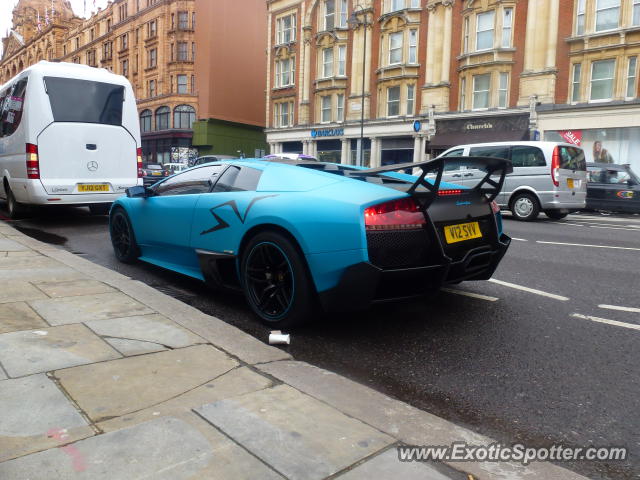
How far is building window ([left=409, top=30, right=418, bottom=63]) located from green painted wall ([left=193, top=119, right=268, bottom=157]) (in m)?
21.5

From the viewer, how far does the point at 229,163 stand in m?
4.70

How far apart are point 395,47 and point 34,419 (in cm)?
3243

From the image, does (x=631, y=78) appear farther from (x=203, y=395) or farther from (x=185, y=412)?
(x=185, y=412)

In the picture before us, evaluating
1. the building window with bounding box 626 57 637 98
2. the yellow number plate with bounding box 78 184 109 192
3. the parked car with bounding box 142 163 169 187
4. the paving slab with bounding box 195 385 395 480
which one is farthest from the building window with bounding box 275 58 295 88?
the paving slab with bounding box 195 385 395 480

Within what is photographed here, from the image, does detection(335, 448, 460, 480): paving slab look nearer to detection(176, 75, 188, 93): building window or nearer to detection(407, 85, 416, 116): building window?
detection(407, 85, 416, 116): building window

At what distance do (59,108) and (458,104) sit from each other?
77.6 feet

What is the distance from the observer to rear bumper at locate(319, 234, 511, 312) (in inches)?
128

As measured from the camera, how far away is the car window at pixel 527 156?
11.9 metres

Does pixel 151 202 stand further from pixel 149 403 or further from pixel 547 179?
pixel 547 179

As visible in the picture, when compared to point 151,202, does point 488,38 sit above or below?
above

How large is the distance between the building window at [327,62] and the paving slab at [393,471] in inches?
1391

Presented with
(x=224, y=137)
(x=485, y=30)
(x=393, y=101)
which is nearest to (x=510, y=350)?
(x=485, y=30)

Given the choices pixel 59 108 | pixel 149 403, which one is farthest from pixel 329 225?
pixel 59 108

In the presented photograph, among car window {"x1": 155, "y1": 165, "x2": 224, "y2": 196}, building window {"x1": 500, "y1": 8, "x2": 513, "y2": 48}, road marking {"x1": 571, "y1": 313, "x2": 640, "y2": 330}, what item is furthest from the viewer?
building window {"x1": 500, "y1": 8, "x2": 513, "y2": 48}
